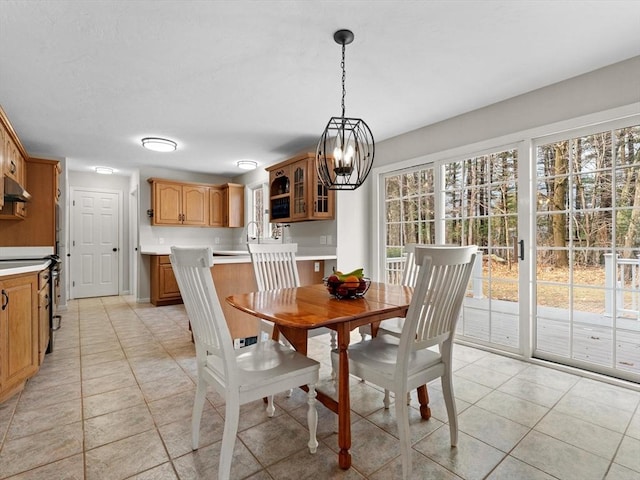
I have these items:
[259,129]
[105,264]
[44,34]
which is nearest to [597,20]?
[259,129]

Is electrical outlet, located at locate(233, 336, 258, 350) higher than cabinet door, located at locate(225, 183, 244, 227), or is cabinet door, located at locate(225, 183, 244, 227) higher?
cabinet door, located at locate(225, 183, 244, 227)

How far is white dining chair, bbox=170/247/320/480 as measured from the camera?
4.74ft

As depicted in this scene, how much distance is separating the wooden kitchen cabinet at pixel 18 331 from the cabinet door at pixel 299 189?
2.72 metres

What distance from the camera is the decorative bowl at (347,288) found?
6.64ft

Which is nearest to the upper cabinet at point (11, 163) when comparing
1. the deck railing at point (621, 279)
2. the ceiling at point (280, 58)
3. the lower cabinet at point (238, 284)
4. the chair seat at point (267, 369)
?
the ceiling at point (280, 58)

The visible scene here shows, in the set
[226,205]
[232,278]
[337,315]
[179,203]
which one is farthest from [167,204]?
[337,315]

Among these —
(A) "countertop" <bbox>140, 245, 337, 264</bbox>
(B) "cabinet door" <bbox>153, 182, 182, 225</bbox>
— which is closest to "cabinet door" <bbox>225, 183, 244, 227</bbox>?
(B) "cabinet door" <bbox>153, 182, 182, 225</bbox>

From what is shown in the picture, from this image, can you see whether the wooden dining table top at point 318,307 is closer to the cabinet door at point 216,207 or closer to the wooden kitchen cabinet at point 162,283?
the wooden kitchen cabinet at point 162,283

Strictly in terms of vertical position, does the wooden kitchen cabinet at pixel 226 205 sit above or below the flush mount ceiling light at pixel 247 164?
below

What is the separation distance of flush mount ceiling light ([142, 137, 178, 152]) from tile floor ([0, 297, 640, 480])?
8.66 ft

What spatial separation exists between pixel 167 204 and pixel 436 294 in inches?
212

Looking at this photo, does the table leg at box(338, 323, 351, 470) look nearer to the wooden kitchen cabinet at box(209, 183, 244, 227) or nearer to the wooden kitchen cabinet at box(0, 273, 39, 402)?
the wooden kitchen cabinet at box(0, 273, 39, 402)

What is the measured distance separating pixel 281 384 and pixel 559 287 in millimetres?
2620

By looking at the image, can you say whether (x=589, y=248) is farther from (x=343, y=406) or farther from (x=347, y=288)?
(x=343, y=406)
